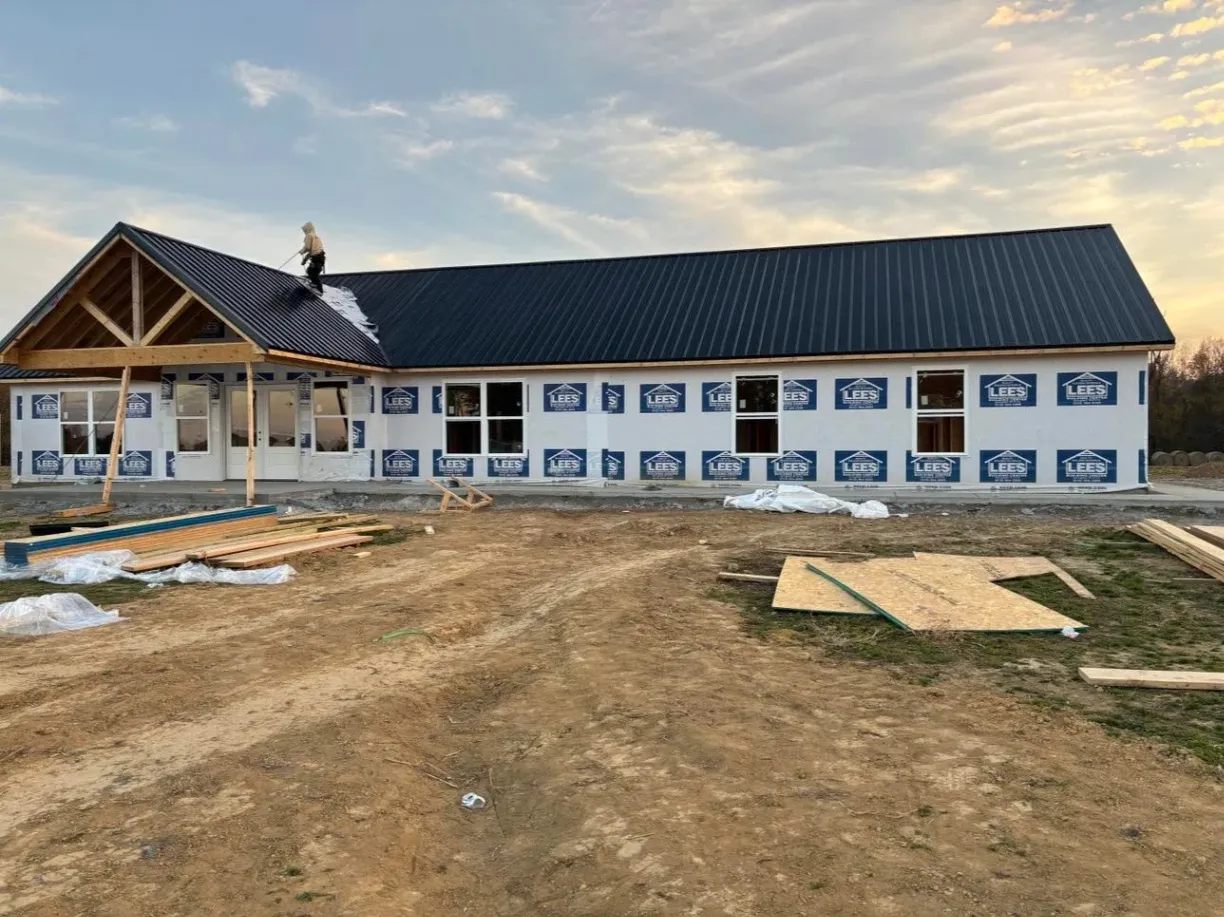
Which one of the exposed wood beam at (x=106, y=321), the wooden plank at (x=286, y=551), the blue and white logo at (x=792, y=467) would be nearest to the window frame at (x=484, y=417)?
the blue and white logo at (x=792, y=467)

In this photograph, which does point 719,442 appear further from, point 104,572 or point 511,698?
point 511,698

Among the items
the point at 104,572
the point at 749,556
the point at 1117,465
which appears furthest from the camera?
the point at 1117,465

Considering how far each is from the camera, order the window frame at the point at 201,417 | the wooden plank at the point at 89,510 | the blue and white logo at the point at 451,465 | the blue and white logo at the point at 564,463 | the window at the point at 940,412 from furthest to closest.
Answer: the window frame at the point at 201,417 → the blue and white logo at the point at 451,465 → the blue and white logo at the point at 564,463 → the window at the point at 940,412 → the wooden plank at the point at 89,510

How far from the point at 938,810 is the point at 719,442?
1422 cm

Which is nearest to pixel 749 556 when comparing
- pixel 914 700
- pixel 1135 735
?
pixel 914 700

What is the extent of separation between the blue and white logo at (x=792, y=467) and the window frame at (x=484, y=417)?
542 cm

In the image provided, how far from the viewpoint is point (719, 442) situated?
17734 millimetres

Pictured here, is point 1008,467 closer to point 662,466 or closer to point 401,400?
point 662,466

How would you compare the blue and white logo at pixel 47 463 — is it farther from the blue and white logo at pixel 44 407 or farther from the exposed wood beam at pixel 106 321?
the exposed wood beam at pixel 106 321

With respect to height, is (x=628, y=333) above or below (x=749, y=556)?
above

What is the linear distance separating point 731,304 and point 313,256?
33.2 feet

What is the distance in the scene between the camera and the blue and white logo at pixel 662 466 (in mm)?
17984

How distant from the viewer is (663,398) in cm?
1802

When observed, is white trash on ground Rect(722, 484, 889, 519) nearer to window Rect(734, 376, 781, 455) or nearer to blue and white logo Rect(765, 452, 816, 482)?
blue and white logo Rect(765, 452, 816, 482)
